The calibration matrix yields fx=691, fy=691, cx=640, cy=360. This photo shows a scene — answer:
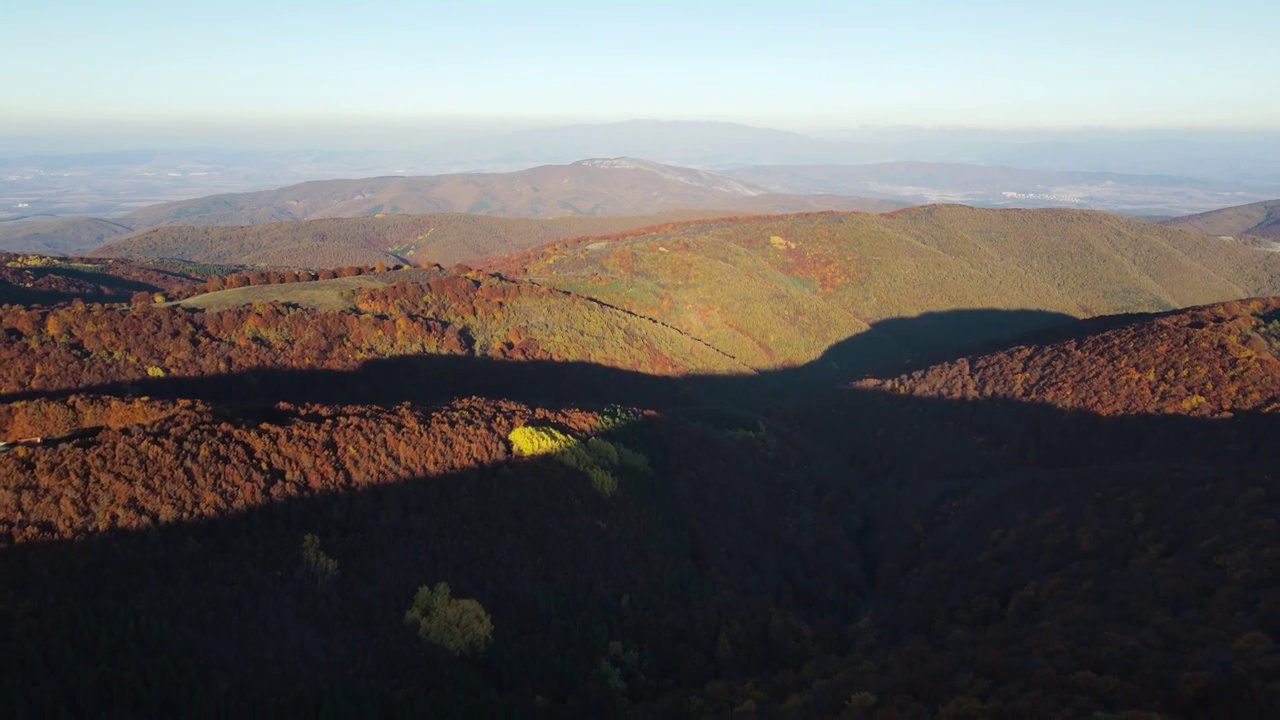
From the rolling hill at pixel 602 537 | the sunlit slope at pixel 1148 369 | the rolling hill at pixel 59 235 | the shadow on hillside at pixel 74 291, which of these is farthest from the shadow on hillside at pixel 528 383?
the rolling hill at pixel 59 235

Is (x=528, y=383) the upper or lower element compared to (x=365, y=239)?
lower

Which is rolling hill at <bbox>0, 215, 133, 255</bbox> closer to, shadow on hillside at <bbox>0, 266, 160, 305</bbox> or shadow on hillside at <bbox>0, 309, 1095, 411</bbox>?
shadow on hillside at <bbox>0, 266, 160, 305</bbox>

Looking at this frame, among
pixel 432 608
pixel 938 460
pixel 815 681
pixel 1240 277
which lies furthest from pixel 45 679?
pixel 1240 277

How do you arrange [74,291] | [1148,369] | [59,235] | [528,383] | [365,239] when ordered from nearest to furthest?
1. [1148,369]
2. [528,383]
3. [74,291]
4. [365,239]
5. [59,235]

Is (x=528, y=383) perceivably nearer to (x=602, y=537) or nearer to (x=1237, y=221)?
(x=602, y=537)

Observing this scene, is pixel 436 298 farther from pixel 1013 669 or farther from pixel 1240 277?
pixel 1240 277

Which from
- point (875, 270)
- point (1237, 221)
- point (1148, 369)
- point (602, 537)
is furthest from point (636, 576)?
point (1237, 221)

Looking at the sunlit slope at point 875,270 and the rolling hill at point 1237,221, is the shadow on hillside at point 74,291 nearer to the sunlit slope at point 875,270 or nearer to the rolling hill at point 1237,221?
the sunlit slope at point 875,270

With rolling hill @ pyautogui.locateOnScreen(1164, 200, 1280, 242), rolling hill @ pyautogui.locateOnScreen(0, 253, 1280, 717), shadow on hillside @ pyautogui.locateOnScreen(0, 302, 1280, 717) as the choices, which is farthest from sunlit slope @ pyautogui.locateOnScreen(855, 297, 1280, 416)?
rolling hill @ pyautogui.locateOnScreen(1164, 200, 1280, 242)
